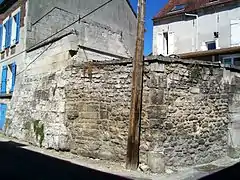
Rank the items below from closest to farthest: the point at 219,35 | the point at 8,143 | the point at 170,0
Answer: the point at 8,143
the point at 219,35
the point at 170,0

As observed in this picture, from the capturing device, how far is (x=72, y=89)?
9016 mm

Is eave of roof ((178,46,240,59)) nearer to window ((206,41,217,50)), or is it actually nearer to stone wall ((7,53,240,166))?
window ((206,41,217,50))

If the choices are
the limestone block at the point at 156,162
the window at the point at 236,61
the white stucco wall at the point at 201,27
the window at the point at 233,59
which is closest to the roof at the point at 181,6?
the white stucco wall at the point at 201,27

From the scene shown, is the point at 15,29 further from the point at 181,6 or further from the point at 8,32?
the point at 181,6

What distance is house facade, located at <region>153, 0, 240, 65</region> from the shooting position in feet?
50.7

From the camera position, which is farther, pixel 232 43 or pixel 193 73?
pixel 232 43

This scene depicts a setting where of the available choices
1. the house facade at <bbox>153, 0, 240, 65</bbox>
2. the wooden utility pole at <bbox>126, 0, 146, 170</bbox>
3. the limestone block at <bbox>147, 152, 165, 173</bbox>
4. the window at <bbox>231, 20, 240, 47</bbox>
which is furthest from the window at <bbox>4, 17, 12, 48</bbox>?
the window at <bbox>231, 20, 240, 47</bbox>

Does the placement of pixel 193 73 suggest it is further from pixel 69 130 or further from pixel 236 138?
pixel 69 130

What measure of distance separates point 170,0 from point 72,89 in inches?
545

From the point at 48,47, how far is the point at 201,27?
32.1 ft

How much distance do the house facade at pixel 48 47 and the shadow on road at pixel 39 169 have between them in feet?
4.30

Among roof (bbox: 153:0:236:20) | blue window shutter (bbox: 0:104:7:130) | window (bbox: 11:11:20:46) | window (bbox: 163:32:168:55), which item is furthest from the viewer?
window (bbox: 163:32:168:55)

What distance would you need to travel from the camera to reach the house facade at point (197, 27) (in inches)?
608

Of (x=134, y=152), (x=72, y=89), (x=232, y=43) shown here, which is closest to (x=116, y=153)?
(x=134, y=152)
